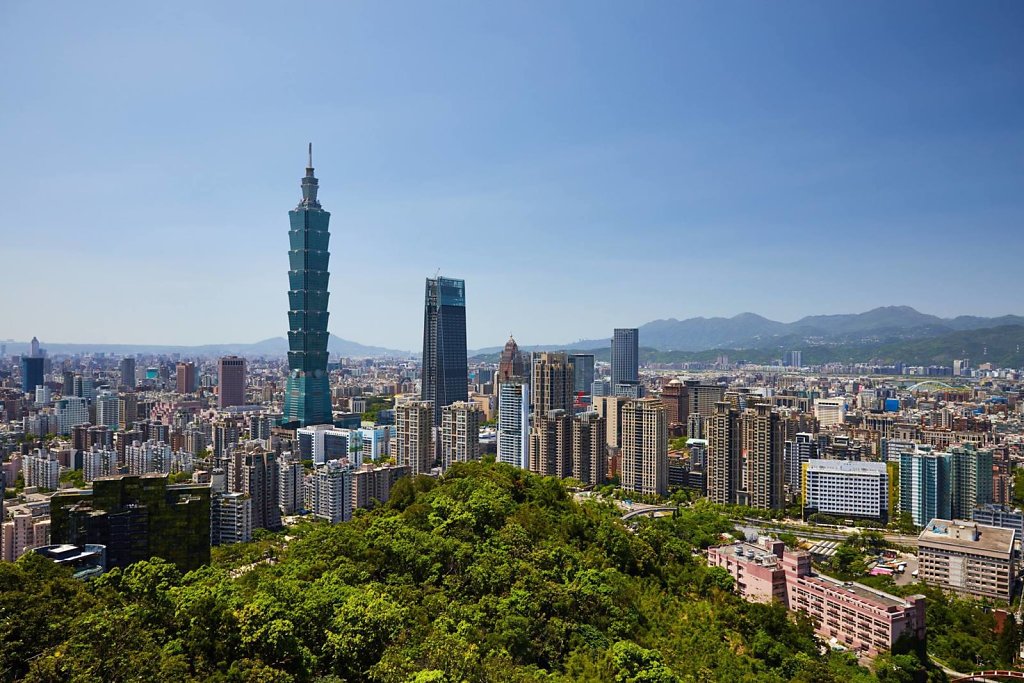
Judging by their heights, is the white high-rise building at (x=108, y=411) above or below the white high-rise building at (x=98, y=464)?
above

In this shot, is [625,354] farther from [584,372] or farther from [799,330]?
[799,330]

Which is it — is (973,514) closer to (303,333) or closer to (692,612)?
(692,612)

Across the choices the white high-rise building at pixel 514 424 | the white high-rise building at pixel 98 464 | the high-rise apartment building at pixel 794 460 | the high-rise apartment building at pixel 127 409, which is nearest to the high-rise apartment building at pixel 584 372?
the white high-rise building at pixel 514 424

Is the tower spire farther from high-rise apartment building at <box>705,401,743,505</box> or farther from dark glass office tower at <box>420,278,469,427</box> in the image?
high-rise apartment building at <box>705,401,743,505</box>

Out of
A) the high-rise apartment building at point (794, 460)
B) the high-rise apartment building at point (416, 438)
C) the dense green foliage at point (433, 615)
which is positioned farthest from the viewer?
the high-rise apartment building at point (416, 438)

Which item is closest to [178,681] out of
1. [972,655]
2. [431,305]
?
[972,655]

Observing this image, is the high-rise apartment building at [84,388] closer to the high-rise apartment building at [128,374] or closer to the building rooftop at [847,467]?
the high-rise apartment building at [128,374]
